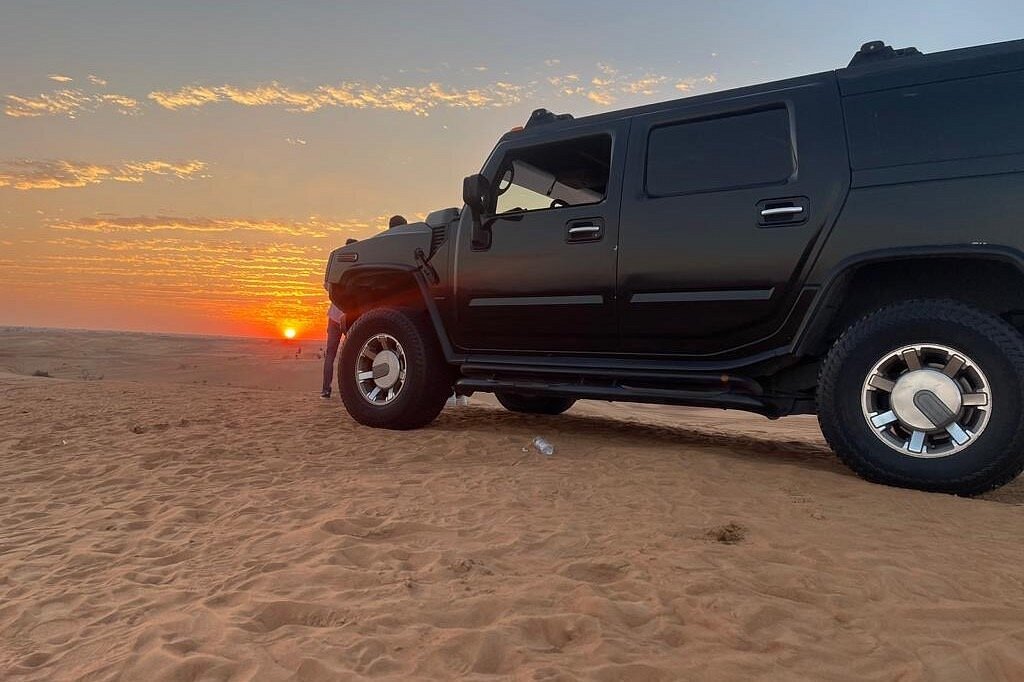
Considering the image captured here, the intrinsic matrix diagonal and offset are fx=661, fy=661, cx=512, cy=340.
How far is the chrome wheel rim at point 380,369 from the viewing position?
550 cm

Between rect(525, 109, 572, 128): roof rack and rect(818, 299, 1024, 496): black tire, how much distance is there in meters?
2.67

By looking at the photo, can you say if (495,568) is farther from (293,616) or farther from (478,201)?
(478,201)

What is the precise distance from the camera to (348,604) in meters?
2.15

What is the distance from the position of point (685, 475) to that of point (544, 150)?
8.66 ft

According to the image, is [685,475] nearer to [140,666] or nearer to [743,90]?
[743,90]

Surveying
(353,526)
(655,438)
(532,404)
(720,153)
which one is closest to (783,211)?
(720,153)

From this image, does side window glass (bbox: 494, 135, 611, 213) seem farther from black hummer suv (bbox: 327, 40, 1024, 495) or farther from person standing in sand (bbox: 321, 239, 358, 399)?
person standing in sand (bbox: 321, 239, 358, 399)

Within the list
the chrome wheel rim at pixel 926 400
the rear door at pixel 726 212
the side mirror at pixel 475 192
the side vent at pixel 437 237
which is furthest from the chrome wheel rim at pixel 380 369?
the chrome wheel rim at pixel 926 400

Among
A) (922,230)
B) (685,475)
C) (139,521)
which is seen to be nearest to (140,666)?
(139,521)

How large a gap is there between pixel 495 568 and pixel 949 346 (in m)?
2.58

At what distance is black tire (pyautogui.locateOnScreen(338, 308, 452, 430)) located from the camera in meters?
5.31

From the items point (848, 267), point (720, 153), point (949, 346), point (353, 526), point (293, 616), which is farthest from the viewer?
point (720, 153)

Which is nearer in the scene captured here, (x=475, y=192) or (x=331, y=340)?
(x=475, y=192)

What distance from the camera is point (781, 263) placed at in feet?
12.4
